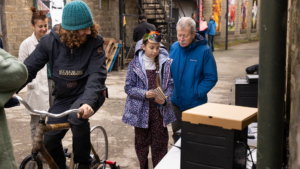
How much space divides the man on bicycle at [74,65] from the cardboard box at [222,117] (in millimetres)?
946

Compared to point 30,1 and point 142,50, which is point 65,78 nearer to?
point 142,50

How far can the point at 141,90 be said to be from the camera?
343 centimetres

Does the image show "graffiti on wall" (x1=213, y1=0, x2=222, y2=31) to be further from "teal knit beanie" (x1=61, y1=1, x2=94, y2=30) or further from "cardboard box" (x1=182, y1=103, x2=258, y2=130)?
"cardboard box" (x1=182, y1=103, x2=258, y2=130)

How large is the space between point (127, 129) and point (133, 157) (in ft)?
3.83

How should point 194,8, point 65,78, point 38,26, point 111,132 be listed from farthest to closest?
point 194,8, point 111,132, point 38,26, point 65,78

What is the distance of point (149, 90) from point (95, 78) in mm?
752

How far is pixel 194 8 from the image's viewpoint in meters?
22.5

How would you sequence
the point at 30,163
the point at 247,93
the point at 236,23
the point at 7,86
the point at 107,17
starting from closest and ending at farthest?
the point at 7,86 → the point at 30,163 → the point at 247,93 → the point at 107,17 → the point at 236,23

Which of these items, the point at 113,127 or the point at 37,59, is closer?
the point at 37,59

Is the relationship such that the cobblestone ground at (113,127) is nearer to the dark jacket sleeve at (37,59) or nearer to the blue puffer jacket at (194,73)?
the blue puffer jacket at (194,73)

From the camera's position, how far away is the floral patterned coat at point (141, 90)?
136 inches

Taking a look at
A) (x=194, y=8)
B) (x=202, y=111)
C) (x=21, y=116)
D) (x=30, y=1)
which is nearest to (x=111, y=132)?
(x=21, y=116)

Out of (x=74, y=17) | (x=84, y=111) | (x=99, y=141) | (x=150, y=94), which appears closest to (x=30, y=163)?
(x=84, y=111)

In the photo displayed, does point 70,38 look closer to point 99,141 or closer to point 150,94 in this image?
point 150,94
